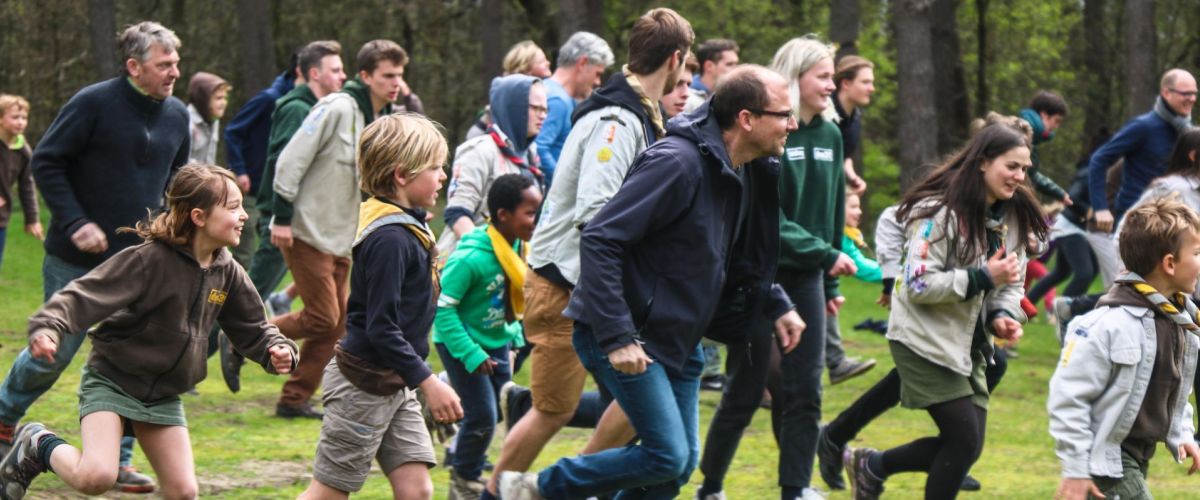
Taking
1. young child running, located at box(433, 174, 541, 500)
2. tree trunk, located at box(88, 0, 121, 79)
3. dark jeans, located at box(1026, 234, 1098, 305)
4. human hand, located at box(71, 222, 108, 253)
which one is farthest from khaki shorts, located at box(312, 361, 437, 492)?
tree trunk, located at box(88, 0, 121, 79)

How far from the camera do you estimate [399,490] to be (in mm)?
5250

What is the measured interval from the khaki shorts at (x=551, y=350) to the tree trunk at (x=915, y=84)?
11.3m

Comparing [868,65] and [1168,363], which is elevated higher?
[868,65]

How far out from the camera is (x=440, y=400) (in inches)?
195

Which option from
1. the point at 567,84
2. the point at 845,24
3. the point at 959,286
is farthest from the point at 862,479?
the point at 845,24

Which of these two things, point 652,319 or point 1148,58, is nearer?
point 652,319

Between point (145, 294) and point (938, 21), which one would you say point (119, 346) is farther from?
point (938, 21)

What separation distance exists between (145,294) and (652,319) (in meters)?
1.67

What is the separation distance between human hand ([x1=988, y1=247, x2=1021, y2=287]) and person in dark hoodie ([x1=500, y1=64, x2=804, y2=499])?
96 centimetres

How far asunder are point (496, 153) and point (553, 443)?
1630mm

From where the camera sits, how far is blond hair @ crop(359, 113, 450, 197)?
5.12 metres

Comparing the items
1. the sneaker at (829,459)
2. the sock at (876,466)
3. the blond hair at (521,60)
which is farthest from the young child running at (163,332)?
the blond hair at (521,60)

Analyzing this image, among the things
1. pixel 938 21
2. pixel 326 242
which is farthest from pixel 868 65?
pixel 938 21

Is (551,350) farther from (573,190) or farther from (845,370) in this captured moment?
(845,370)
